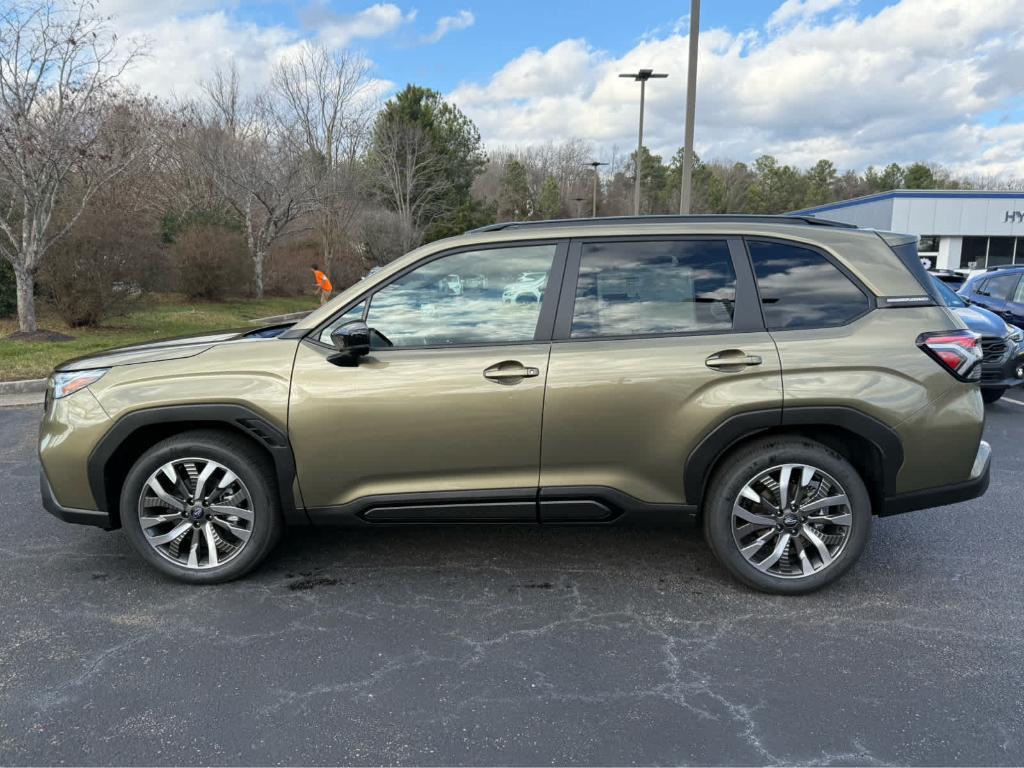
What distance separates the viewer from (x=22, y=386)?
29.9 feet

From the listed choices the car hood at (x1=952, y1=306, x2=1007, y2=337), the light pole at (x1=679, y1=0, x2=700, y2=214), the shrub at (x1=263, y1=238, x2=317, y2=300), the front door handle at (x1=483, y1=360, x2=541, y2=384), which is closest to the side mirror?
the front door handle at (x1=483, y1=360, x2=541, y2=384)

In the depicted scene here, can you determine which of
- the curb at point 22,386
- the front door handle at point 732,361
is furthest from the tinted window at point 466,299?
the curb at point 22,386

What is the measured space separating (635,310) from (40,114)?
39.3 ft

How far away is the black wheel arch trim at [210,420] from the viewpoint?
11.3ft

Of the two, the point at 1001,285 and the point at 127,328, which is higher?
the point at 1001,285

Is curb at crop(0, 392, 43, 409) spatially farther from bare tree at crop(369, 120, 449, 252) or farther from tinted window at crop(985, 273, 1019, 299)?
bare tree at crop(369, 120, 449, 252)

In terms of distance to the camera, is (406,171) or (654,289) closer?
(654,289)

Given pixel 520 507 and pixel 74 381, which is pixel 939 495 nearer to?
pixel 520 507

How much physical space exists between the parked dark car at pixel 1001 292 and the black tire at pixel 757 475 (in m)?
8.45

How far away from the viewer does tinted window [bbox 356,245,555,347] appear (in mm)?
3518

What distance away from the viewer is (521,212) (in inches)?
3150

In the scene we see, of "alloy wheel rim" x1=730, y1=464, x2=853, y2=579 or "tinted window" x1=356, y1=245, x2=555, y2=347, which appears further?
"tinted window" x1=356, y1=245, x2=555, y2=347

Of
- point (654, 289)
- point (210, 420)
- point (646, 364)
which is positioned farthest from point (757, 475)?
point (210, 420)

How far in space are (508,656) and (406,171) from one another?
38.8m
